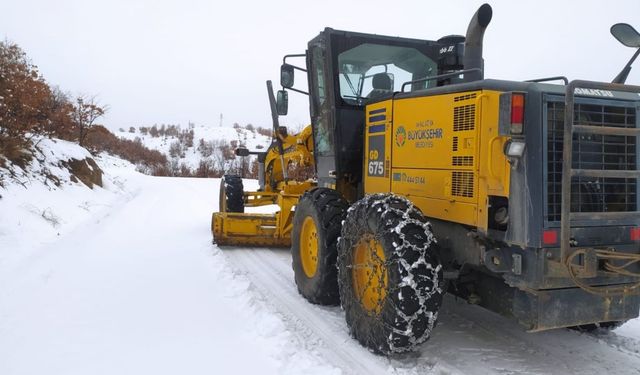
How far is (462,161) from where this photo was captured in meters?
3.46

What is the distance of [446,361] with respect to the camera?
142 inches

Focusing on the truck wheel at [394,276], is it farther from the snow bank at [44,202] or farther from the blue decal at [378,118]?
the snow bank at [44,202]

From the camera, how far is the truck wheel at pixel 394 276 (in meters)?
3.27

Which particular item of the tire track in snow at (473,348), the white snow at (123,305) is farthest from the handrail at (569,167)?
the white snow at (123,305)

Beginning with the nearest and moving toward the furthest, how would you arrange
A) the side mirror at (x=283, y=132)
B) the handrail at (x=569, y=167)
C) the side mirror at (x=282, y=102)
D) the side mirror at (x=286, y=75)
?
the handrail at (x=569, y=167), the side mirror at (x=286, y=75), the side mirror at (x=282, y=102), the side mirror at (x=283, y=132)

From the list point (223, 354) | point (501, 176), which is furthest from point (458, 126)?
point (223, 354)

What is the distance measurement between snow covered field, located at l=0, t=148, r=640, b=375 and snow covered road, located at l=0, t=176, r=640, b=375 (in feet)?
Answer: 0.03

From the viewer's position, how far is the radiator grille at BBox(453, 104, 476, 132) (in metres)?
3.35

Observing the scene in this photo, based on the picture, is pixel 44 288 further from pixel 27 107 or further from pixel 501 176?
pixel 27 107

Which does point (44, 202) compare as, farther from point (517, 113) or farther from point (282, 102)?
point (517, 113)

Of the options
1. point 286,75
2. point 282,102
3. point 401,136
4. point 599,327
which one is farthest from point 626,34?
point 282,102

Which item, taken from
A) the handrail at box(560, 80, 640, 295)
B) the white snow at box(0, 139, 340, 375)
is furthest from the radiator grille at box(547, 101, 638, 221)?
the white snow at box(0, 139, 340, 375)

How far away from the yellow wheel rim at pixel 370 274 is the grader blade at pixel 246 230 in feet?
12.1

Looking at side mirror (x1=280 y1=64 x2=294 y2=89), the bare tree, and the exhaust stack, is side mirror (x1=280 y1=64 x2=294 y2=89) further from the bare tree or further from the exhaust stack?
the bare tree
